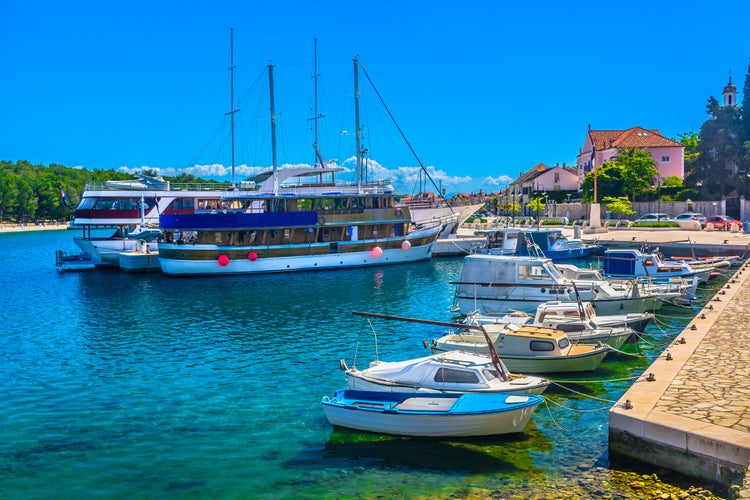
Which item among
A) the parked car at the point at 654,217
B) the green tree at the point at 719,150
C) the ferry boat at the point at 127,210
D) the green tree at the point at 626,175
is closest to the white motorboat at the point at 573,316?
the ferry boat at the point at 127,210

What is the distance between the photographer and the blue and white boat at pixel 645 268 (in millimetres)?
37312

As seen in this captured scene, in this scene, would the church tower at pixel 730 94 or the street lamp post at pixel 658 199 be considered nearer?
the street lamp post at pixel 658 199

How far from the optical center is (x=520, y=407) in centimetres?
1488

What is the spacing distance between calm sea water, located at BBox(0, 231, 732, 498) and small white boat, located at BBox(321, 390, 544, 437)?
1.35ft

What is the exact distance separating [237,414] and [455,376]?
251 inches

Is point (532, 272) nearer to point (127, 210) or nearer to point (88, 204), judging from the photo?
point (127, 210)

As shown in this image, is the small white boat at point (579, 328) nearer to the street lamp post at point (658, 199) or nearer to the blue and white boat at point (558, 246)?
the blue and white boat at point (558, 246)

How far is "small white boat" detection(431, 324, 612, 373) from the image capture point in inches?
787

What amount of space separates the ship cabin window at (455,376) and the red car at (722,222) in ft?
196

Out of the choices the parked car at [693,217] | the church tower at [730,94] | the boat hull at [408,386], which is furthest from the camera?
the church tower at [730,94]

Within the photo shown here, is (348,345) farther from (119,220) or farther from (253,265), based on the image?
(119,220)

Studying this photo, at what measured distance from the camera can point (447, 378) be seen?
16516mm

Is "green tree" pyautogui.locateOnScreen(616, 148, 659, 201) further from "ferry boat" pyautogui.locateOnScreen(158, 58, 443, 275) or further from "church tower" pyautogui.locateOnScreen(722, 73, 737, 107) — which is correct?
"ferry boat" pyautogui.locateOnScreen(158, 58, 443, 275)

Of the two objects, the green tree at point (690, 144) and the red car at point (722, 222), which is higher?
the green tree at point (690, 144)
